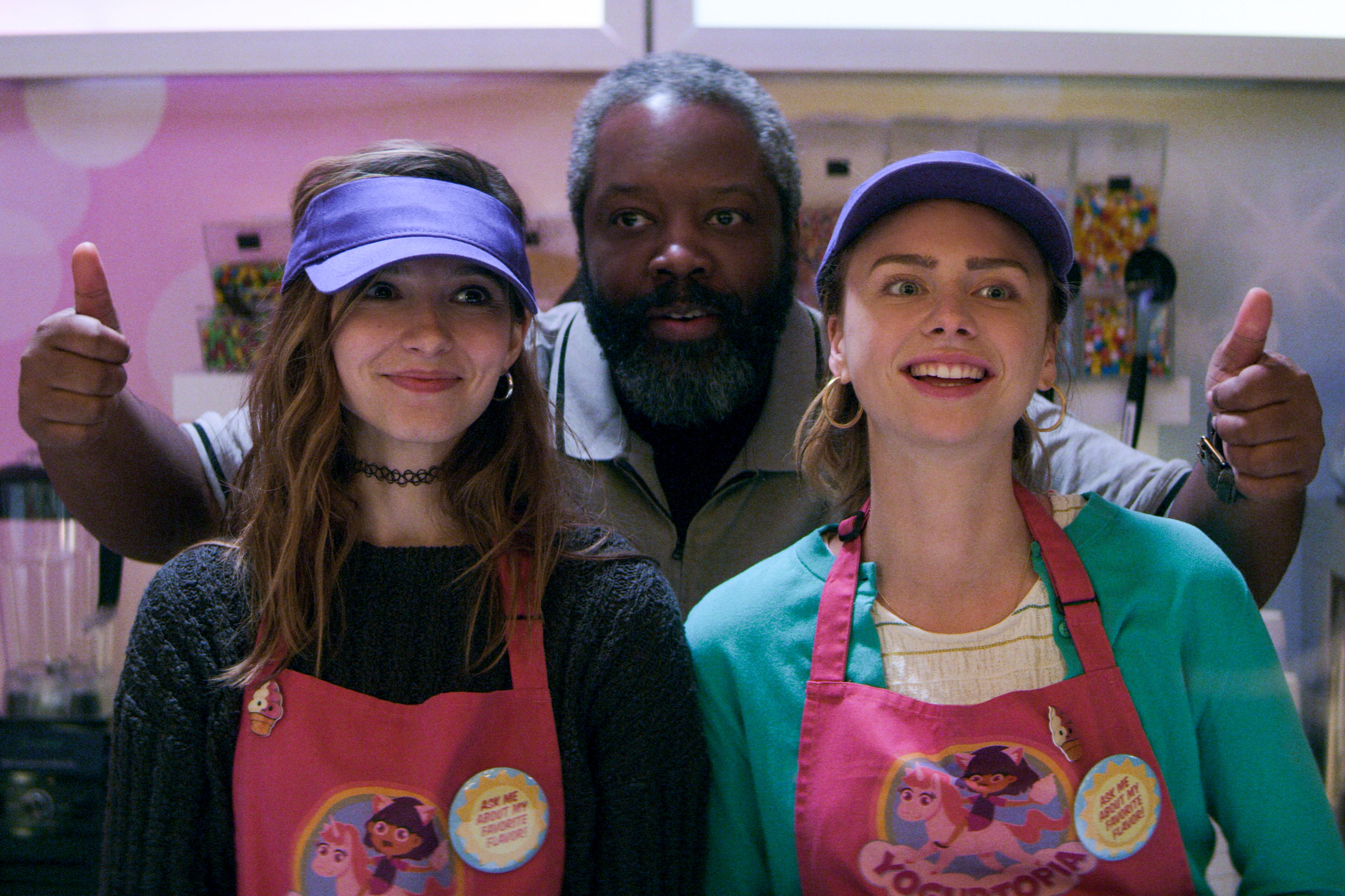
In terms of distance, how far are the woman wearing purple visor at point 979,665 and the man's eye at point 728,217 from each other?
354 millimetres

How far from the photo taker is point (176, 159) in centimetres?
166

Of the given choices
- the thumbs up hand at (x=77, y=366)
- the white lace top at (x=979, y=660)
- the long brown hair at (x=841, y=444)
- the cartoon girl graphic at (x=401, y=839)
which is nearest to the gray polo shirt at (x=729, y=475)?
the long brown hair at (x=841, y=444)

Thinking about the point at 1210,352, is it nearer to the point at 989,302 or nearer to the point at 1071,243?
the point at 1071,243

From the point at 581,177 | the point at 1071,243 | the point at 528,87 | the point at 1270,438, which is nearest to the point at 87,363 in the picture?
the point at 581,177

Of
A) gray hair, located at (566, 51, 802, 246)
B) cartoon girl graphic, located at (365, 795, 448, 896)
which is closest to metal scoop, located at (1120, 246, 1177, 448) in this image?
gray hair, located at (566, 51, 802, 246)

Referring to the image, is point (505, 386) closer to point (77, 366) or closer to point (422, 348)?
point (422, 348)

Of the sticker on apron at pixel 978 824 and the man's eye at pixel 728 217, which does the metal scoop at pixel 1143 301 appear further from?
the sticker on apron at pixel 978 824

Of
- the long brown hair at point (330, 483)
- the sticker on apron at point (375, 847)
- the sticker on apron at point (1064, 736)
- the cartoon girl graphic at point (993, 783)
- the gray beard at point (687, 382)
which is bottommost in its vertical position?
the sticker on apron at point (375, 847)

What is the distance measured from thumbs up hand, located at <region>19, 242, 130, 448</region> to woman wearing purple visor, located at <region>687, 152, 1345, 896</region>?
713 mm

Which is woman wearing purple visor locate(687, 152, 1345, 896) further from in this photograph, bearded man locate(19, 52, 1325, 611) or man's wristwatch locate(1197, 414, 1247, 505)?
bearded man locate(19, 52, 1325, 611)

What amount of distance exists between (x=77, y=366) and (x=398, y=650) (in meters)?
0.47

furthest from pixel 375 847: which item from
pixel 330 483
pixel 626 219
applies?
pixel 626 219

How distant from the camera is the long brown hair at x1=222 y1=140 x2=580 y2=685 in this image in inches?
40.3

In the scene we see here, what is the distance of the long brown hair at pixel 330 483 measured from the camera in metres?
1.02
